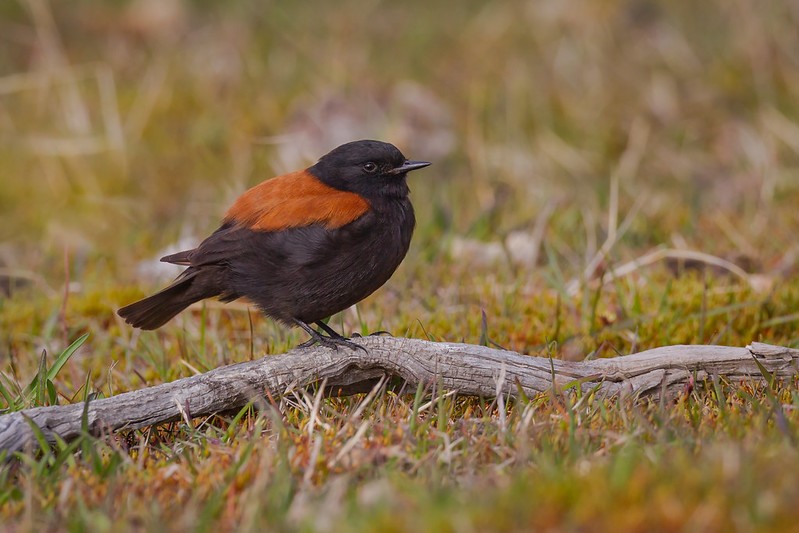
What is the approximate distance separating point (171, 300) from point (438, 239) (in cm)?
213

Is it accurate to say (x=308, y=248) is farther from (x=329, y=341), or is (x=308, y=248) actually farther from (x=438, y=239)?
(x=438, y=239)

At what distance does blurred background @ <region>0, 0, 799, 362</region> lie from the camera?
19.5 ft

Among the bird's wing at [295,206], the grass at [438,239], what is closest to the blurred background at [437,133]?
the grass at [438,239]

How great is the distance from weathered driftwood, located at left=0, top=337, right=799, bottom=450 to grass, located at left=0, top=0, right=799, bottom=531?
84 mm

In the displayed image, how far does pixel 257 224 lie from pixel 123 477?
164 cm

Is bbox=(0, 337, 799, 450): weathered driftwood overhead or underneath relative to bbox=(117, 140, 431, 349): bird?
underneath

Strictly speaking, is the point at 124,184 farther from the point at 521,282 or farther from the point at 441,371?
the point at 441,371

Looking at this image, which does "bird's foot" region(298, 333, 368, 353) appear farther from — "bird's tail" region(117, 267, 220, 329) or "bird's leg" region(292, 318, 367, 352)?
"bird's tail" region(117, 267, 220, 329)

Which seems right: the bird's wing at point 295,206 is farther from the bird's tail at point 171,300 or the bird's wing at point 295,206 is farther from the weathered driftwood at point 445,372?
the weathered driftwood at point 445,372

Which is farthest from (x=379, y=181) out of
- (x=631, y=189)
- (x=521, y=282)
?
(x=631, y=189)

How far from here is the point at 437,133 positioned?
887 cm

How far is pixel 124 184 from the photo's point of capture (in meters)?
8.36

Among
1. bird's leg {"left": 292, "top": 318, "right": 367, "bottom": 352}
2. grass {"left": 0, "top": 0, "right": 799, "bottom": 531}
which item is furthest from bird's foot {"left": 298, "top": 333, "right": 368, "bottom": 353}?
grass {"left": 0, "top": 0, "right": 799, "bottom": 531}

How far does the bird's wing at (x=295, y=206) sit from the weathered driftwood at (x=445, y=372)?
0.70m
